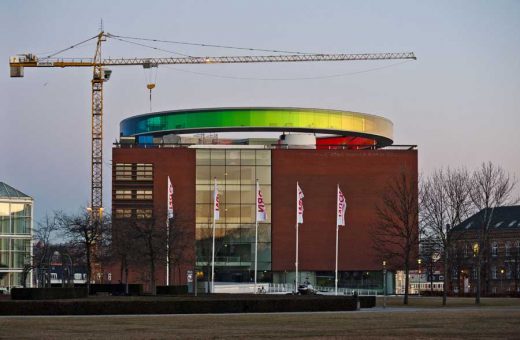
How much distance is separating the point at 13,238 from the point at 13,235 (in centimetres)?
31

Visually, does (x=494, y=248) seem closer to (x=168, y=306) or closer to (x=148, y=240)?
(x=148, y=240)

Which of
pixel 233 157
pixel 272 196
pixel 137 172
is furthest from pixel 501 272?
pixel 137 172

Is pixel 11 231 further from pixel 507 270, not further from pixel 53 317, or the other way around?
pixel 507 270

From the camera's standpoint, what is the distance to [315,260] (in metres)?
125

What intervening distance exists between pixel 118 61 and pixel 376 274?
227 ft

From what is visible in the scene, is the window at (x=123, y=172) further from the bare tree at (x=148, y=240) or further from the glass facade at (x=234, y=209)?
the bare tree at (x=148, y=240)

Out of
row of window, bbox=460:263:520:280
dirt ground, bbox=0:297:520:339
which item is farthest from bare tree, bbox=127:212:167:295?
row of window, bbox=460:263:520:280

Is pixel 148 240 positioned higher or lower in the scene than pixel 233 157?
lower

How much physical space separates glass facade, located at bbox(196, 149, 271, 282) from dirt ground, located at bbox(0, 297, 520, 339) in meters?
65.0

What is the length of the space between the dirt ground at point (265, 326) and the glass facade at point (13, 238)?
4512cm

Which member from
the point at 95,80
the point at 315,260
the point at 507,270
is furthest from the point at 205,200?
the point at 507,270

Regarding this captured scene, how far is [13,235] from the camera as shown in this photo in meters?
99.3

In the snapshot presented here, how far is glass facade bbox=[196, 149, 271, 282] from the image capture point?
124125 millimetres

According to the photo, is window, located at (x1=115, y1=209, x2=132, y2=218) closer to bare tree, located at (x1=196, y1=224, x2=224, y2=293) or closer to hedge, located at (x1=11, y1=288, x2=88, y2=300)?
bare tree, located at (x1=196, y1=224, x2=224, y2=293)
